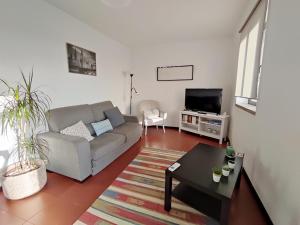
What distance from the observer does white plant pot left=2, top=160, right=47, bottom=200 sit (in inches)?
61.1

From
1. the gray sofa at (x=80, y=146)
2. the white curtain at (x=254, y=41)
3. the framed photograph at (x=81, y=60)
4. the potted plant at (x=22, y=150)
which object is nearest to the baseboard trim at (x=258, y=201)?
the white curtain at (x=254, y=41)

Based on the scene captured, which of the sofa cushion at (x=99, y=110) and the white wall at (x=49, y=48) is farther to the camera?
the sofa cushion at (x=99, y=110)

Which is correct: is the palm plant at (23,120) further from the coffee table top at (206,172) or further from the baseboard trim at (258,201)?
the baseboard trim at (258,201)

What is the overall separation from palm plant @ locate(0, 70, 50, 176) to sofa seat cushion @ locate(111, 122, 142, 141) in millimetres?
1168

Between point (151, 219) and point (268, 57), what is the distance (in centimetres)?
198

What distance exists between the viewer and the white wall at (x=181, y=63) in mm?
3678

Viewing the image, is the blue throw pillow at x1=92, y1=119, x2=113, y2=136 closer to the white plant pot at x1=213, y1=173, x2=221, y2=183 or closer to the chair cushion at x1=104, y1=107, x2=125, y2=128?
the chair cushion at x1=104, y1=107, x2=125, y2=128

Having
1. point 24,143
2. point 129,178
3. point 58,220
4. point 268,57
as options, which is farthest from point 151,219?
point 268,57

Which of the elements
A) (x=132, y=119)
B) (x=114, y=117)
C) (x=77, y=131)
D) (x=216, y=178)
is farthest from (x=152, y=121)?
(x=216, y=178)

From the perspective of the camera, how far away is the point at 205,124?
3.64 m

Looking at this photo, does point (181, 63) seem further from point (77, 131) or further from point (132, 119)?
point (77, 131)

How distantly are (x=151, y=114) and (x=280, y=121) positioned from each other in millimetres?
3066

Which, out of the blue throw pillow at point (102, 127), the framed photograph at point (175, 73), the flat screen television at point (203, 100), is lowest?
the blue throw pillow at point (102, 127)

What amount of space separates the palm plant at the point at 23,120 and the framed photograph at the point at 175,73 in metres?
3.01
